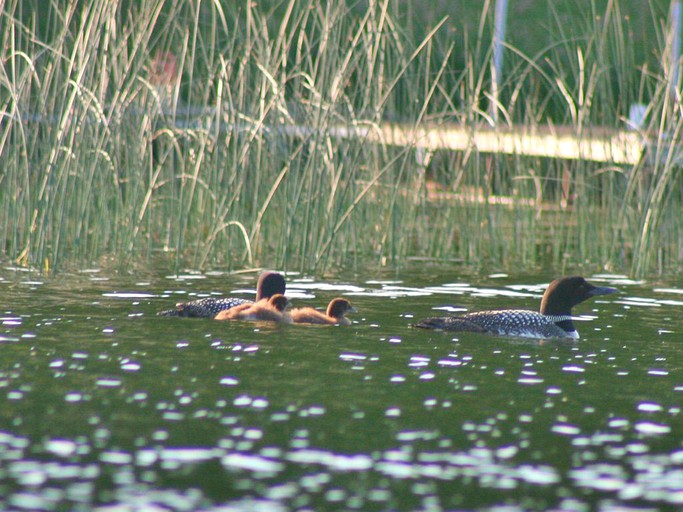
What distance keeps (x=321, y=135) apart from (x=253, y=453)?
631 cm

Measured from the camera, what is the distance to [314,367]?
704 centimetres

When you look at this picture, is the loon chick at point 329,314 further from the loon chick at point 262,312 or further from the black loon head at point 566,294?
the black loon head at point 566,294

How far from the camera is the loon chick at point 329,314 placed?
8.53m

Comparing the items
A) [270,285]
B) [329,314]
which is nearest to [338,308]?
[329,314]

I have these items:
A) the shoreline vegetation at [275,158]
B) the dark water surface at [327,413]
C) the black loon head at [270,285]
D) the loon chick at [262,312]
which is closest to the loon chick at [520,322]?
the dark water surface at [327,413]

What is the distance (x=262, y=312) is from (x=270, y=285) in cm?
58

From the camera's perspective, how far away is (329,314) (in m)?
8.63

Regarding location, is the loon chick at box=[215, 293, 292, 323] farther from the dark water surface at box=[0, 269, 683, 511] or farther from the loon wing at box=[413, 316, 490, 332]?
the loon wing at box=[413, 316, 490, 332]

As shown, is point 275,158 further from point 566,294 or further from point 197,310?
point 566,294

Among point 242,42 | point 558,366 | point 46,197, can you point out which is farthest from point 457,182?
point 558,366

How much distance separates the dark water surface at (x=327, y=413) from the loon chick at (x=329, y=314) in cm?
12

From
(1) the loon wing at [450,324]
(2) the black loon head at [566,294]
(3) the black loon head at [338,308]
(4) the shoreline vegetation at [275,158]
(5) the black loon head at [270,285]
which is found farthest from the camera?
(4) the shoreline vegetation at [275,158]

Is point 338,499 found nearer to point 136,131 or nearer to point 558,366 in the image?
point 558,366

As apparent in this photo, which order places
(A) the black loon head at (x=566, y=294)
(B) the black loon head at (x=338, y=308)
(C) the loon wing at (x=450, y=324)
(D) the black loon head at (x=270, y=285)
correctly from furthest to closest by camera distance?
1. (D) the black loon head at (x=270, y=285)
2. (A) the black loon head at (x=566, y=294)
3. (B) the black loon head at (x=338, y=308)
4. (C) the loon wing at (x=450, y=324)
